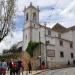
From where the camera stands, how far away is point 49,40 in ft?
198

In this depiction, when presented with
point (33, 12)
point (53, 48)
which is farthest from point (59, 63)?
point (33, 12)

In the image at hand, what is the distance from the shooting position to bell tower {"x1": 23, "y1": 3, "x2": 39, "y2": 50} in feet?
224

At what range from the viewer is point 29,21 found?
68.6 m

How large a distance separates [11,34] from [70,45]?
4286 cm

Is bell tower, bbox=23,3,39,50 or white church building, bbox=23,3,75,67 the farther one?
bell tower, bbox=23,3,39,50

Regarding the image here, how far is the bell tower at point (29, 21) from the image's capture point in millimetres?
68188

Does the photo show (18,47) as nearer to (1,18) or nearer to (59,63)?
(59,63)

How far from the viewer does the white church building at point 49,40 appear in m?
54.4

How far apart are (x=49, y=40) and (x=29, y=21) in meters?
10.9

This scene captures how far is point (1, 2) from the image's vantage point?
76.5ft

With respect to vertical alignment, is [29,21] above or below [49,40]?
above

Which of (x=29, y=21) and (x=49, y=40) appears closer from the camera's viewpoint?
(x=49, y=40)

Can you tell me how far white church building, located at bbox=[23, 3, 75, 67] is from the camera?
2143 inches

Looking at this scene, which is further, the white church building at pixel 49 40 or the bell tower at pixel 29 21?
the bell tower at pixel 29 21
